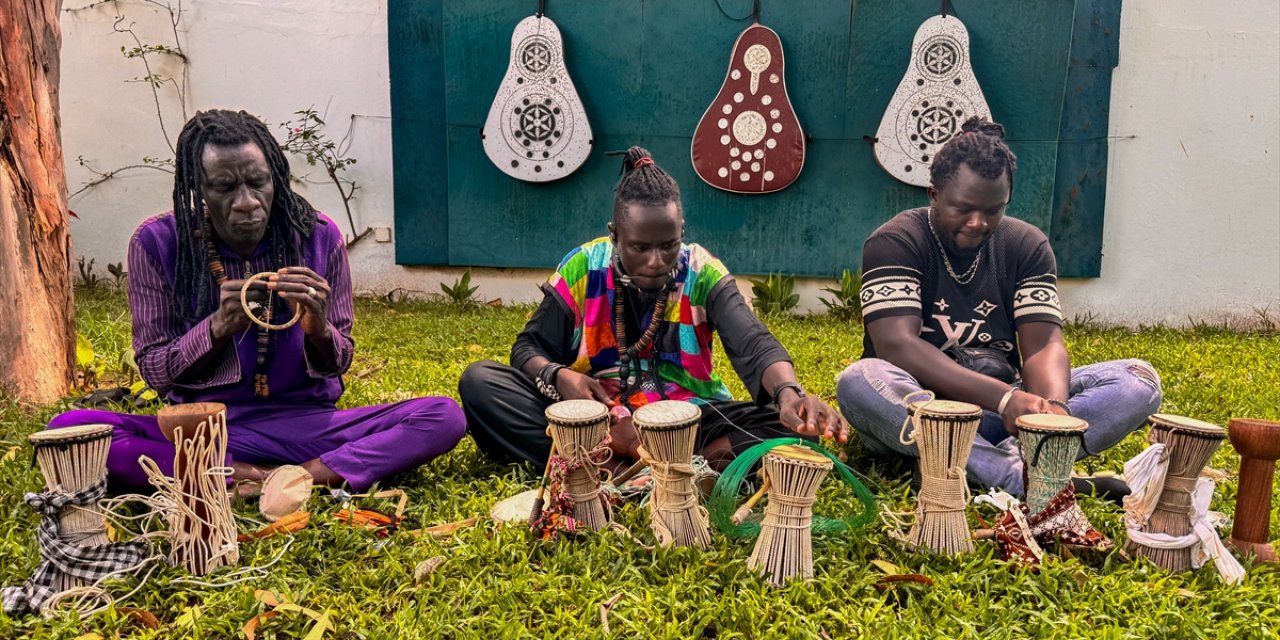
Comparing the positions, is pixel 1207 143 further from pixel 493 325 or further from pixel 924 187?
pixel 493 325

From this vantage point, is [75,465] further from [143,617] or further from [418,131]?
[418,131]

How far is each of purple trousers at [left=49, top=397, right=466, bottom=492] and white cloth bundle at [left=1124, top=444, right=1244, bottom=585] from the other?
2.21 meters

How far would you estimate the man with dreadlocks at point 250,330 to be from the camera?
2.97 meters

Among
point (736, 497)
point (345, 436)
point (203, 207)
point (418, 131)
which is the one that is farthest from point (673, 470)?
point (418, 131)

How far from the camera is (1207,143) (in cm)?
688

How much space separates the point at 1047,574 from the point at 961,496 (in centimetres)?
30

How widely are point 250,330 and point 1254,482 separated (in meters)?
3.19

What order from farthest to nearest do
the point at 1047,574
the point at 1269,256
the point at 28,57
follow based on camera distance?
1. the point at 1269,256
2. the point at 28,57
3. the point at 1047,574

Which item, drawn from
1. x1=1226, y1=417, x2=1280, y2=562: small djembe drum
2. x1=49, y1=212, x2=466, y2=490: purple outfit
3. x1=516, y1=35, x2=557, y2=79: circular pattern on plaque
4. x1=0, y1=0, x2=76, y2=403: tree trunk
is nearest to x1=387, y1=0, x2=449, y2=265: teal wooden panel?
x1=516, y1=35, x2=557, y2=79: circular pattern on plaque

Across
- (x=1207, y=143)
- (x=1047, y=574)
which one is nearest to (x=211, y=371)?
(x=1047, y=574)

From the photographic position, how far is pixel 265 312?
3094 mm

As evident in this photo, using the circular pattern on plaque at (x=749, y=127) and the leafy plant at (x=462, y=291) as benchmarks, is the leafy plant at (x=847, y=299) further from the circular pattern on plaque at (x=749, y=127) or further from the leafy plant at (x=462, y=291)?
the leafy plant at (x=462, y=291)

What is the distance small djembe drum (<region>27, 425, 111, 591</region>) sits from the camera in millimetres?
2330

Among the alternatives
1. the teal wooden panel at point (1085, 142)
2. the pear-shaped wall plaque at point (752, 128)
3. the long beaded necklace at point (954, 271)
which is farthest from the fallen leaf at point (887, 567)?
the teal wooden panel at point (1085, 142)
